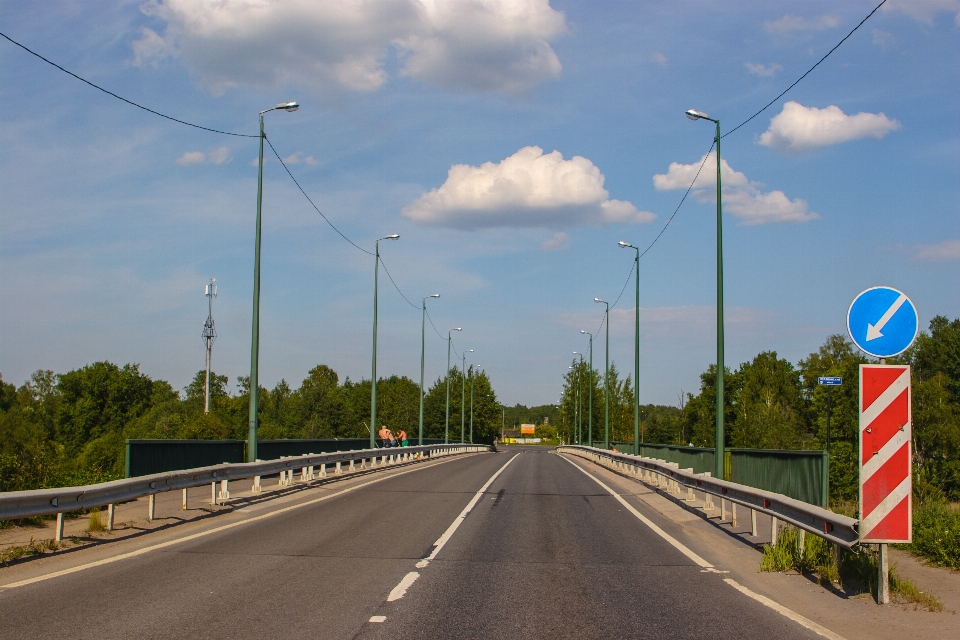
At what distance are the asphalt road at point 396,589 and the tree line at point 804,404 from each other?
58.5 m

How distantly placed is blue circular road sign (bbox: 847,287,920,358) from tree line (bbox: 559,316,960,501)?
2394 inches

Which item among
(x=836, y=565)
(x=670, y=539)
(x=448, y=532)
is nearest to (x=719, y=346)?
(x=670, y=539)

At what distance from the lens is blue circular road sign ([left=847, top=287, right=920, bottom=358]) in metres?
8.47

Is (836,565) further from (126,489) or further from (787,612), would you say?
(126,489)

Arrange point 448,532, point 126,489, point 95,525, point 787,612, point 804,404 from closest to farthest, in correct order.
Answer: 1. point 787,612
2. point 95,525
3. point 126,489
4. point 448,532
5. point 804,404

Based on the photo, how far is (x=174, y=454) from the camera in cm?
2038

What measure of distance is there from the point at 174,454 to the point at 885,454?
636 inches

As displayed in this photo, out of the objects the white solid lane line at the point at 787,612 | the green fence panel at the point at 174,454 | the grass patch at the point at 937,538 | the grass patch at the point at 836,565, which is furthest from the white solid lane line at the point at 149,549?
the grass patch at the point at 937,538

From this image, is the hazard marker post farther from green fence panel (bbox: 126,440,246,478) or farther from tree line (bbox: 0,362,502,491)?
tree line (bbox: 0,362,502,491)

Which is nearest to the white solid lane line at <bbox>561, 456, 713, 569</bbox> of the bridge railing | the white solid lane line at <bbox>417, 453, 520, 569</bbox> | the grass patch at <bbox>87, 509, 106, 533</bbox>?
the white solid lane line at <bbox>417, 453, 520, 569</bbox>

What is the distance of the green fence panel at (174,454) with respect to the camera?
18266 mm

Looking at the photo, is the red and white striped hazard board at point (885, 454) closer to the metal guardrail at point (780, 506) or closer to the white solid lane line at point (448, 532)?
the metal guardrail at point (780, 506)

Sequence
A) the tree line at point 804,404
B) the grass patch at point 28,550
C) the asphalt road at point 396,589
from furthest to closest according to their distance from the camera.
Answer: the tree line at point 804,404 < the grass patch at point 28,550 < the asphalt road at point 396,589

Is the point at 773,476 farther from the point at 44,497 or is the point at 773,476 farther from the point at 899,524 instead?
the point at 44,497
